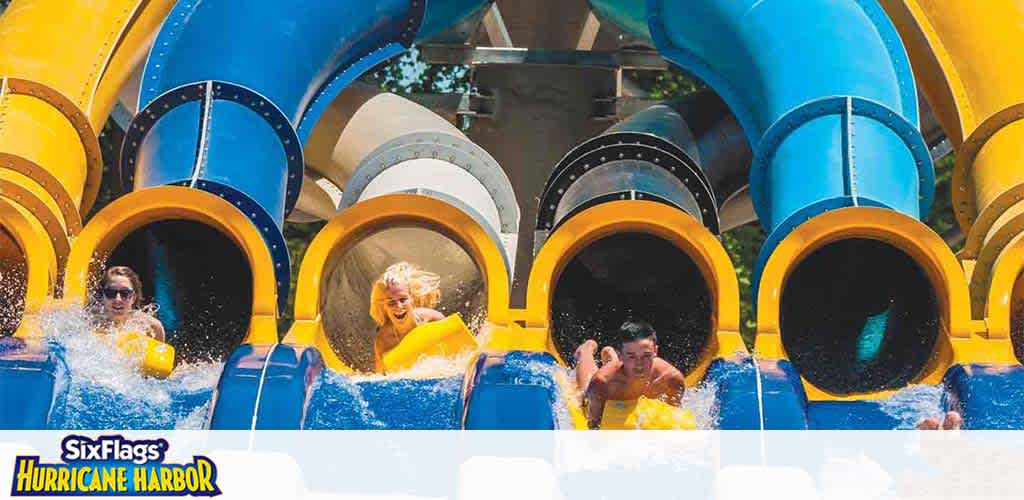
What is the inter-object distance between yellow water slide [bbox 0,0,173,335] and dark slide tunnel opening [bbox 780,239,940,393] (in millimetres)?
2474

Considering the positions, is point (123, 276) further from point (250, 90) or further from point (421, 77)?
point (421, 77)

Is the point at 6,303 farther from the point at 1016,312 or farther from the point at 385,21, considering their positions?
the point at 1016,312

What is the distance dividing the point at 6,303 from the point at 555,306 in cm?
184

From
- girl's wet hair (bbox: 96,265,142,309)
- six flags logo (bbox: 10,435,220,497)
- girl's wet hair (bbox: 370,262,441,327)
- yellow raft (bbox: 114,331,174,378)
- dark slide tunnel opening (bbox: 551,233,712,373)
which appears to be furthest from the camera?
dark slide tunnel opening (bbox: 551,233,712,373)

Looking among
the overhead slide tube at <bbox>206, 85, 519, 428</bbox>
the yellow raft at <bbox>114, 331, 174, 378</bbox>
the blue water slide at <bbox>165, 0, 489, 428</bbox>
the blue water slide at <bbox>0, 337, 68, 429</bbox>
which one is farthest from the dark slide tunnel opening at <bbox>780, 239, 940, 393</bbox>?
the blue water slide at <bbox>0, 337, 68, 429</bbox>

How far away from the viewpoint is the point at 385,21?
7223mm

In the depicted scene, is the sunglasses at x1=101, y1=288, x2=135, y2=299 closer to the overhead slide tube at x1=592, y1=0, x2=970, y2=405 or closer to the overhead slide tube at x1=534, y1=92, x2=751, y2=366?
the overhead slide tube at x1=534, y1=92, x2=751, y2=366

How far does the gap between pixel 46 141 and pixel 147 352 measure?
1348mm

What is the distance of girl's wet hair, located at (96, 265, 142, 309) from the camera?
560cm

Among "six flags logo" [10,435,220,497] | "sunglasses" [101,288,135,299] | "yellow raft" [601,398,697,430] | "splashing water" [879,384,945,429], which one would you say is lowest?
"six flags logo" [10,435,220,497]

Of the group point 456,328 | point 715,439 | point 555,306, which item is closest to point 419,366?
point 456,328

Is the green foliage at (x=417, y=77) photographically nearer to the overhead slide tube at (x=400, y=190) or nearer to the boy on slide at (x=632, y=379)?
the overhead slide tube at (x=400, y=190)

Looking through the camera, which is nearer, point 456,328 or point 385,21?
point 456,328

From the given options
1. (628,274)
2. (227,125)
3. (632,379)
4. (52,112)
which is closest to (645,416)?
(632,379)
